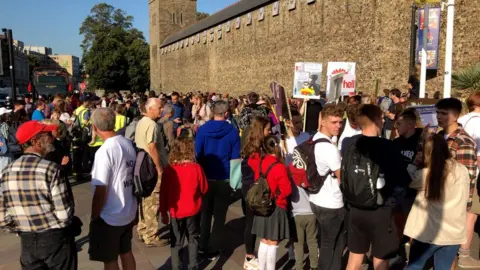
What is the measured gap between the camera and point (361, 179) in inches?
123

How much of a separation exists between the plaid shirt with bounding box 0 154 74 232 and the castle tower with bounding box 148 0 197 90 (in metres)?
59.7

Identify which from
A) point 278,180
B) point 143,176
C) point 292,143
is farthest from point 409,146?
point 143,176

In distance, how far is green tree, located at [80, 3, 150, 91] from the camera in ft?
Result: 186

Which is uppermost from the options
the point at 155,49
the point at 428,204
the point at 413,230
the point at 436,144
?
the point at 155,49

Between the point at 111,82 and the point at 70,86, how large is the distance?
29.6 metres

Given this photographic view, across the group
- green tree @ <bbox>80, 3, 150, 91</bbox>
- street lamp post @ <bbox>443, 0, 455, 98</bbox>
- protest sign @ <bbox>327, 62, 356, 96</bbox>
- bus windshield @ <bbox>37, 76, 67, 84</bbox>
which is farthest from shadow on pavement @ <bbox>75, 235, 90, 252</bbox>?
green tree @ <bbox>80, 3, 150, 91</bbox>

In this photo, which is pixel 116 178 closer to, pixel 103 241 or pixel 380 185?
pixel 103 241

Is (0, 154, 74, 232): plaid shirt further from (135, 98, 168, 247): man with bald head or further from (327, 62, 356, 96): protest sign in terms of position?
(327, 62, 356, 96): protest sign

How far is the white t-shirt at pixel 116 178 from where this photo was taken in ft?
10.4

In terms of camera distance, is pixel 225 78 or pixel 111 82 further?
pixel 111 82

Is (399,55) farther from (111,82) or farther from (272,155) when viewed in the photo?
(111,82)

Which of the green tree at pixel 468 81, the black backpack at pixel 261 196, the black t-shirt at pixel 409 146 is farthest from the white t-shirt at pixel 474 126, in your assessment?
the green tree at pixel 468 81

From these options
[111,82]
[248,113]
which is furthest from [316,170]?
[111,82]

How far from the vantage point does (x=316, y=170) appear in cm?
350
